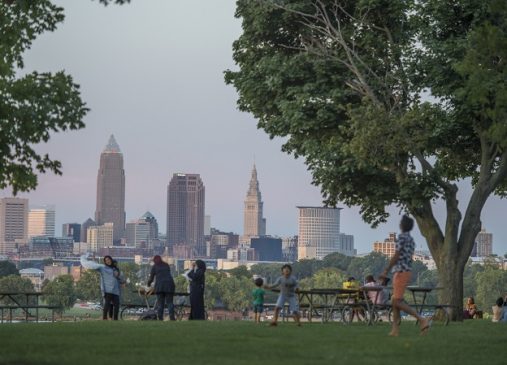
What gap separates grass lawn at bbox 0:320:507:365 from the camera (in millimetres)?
18000

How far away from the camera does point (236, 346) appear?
20297 mm

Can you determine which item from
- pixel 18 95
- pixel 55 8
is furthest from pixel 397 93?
pixel 18 95

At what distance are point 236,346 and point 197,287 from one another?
1447cm

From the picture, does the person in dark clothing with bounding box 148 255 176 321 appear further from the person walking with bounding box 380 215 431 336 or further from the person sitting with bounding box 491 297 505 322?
the person sitting with bounding box 491 297 505 322

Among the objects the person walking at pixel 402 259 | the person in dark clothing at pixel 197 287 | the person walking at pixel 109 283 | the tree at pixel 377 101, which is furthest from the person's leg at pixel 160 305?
the person walking at pixel 402 259

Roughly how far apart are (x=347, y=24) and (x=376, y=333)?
18.3 metres

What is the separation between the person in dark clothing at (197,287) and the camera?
34312 mm

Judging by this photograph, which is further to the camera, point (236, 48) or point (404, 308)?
point (236, 48)

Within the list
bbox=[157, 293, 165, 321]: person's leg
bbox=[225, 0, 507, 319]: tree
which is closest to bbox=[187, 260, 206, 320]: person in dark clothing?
bbox=[157, 293, 165, 321]: person's leg

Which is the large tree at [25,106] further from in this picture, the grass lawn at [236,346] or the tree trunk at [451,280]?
the tree trunk at [451,280]

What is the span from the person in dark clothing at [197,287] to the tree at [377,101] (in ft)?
17.7

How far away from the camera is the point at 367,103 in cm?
3803

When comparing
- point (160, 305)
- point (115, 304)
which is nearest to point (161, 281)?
point (160, 305)

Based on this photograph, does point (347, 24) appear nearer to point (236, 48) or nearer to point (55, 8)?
point (236, 48)
